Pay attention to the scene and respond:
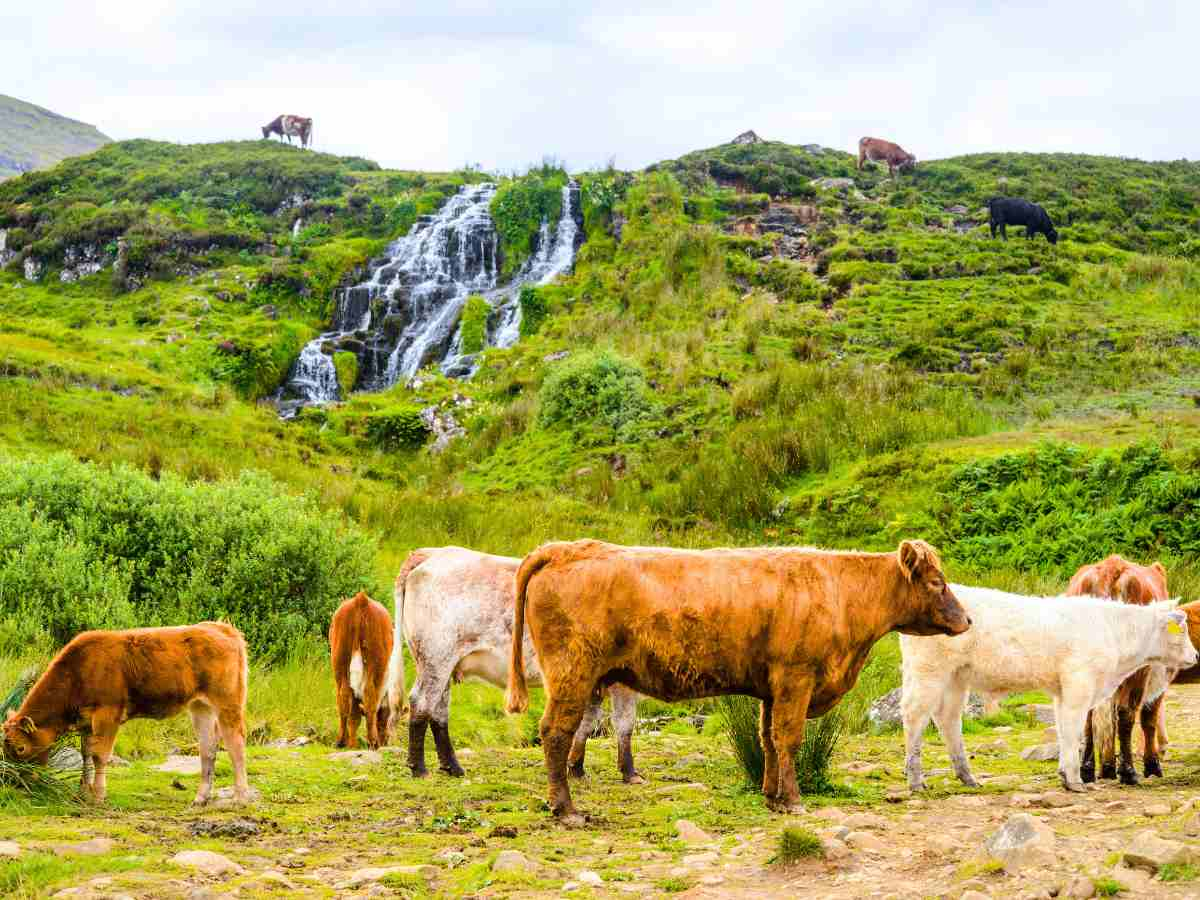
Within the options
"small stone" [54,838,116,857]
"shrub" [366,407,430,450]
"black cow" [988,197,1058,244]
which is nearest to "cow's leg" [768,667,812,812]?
"small stone" [54,838,116,857]

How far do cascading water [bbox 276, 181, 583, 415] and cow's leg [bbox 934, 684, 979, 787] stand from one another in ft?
95.8

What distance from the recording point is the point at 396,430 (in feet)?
103

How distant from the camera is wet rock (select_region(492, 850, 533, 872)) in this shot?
5.79 metres

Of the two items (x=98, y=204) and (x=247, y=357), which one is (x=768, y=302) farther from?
(x=98, y=204)

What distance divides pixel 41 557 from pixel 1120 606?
1103 cm

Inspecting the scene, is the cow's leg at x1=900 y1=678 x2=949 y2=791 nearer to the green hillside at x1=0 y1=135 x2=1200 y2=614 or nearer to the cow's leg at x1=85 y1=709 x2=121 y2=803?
the cow's leg at x1=85 y1=709 x2=121 y2=803

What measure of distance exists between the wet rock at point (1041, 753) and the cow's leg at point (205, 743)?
6.84 m

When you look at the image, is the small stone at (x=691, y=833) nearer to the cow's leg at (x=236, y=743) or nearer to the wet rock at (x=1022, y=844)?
the wet rock at (x=1022, y=844)

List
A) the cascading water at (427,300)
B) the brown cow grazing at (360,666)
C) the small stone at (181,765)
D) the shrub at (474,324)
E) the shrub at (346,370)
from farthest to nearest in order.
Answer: the shrub at (474,324) → the cascading water at (427,300) → the shrub at (346,370) → the brown cow grazing at (360,666) → the small stone at (181,765)

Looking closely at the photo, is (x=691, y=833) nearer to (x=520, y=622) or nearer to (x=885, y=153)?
(x=520, y=622)

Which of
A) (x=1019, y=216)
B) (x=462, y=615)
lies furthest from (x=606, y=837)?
(x=1019, y=216)

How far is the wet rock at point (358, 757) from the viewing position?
963 cm

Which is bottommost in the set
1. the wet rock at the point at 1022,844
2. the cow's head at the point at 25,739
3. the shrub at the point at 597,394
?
the cow's head at the point at 25,739

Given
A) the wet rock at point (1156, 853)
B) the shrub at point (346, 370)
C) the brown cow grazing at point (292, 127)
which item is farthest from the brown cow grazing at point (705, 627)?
the brown cow grazing at point (292, 127)
